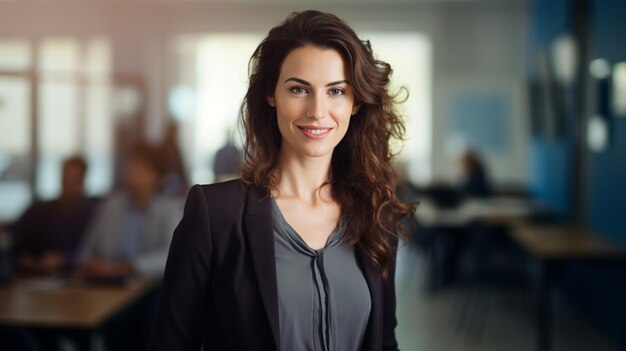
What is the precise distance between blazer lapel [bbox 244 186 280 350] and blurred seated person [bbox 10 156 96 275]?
306 centimetres

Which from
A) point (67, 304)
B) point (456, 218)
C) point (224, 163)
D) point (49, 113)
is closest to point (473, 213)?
point (456, 218)

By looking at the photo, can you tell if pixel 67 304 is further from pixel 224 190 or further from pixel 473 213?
pixel 473 213

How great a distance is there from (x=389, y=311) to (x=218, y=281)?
0.37 metres

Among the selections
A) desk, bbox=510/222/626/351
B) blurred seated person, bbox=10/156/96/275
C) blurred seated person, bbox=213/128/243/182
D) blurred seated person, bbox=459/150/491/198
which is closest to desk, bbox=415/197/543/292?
blurred seated person, bbox=459/150/491/198

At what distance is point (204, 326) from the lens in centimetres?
113

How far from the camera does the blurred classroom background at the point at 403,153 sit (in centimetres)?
315

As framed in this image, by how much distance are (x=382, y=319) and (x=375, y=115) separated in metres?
0.40

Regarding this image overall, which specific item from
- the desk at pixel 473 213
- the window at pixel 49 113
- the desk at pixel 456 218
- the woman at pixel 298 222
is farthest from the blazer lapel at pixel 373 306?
the desk at pixel 456 218

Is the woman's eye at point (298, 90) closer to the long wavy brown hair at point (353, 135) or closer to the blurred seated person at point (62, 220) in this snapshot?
the long wavy brown hair at point (353, 135)

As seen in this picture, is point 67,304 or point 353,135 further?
point 67,304

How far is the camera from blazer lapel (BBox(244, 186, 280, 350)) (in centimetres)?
108

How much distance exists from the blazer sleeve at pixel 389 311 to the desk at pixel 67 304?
4.63ft

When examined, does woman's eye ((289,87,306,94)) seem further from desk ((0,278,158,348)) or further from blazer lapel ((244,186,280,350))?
desk ((0,278,158,348))

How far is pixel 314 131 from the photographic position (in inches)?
44.6
